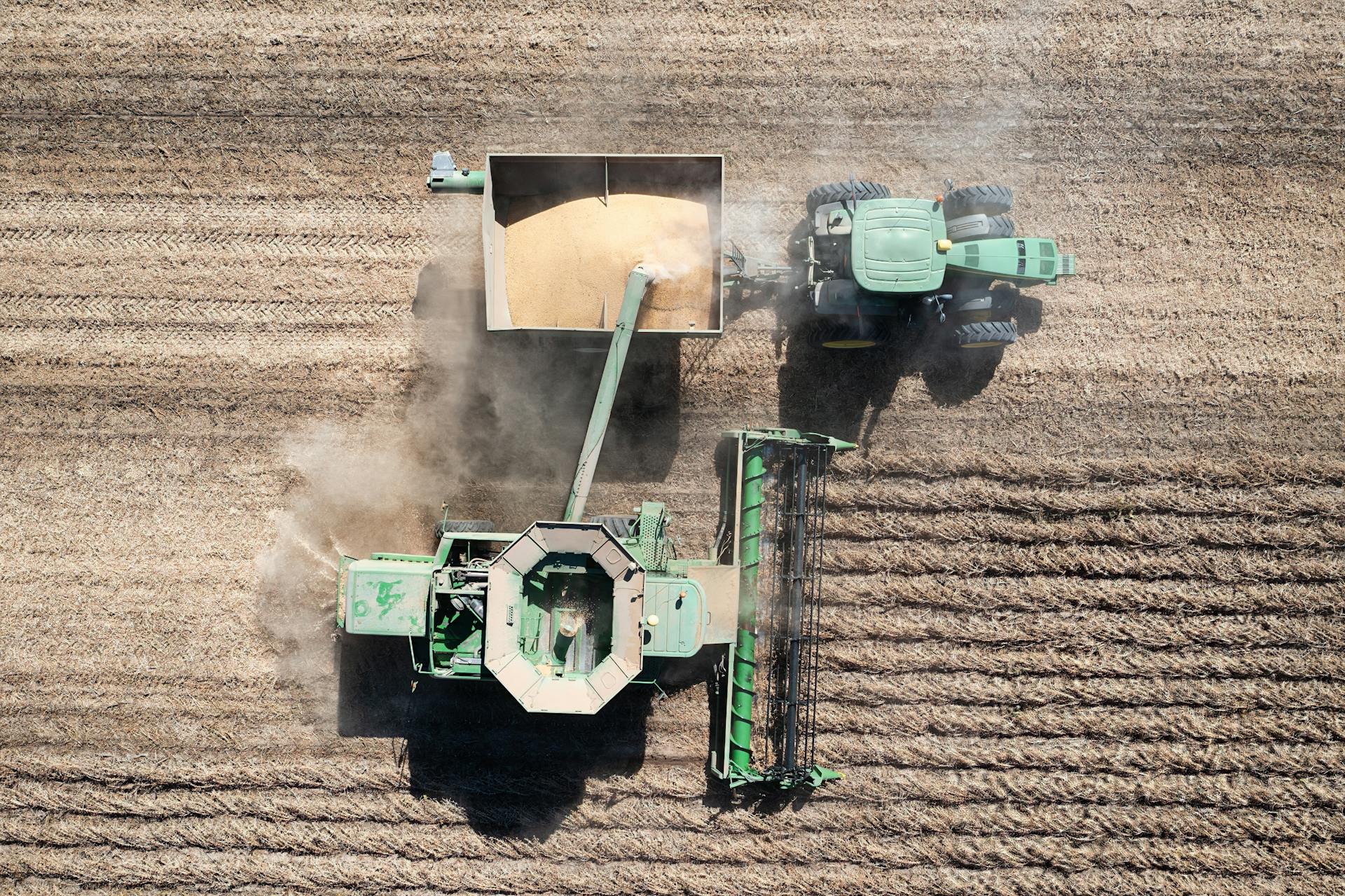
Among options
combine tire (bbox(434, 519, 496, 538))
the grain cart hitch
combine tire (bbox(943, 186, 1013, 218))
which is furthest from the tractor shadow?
combine tire (bbox(943, 186, 1013, 218))

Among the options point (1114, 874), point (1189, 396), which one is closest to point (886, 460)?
point (1189, 396)

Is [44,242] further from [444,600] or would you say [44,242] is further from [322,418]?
[444,600]

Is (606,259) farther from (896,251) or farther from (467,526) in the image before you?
(467,526)

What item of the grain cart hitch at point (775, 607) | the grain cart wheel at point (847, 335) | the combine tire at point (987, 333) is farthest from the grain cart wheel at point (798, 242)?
the grain cart hitch at point (775, 607)

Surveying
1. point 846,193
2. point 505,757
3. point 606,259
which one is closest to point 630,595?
point 505,757

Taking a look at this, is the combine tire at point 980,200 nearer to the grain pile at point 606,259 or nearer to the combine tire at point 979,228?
the combine tire at point 979,228
